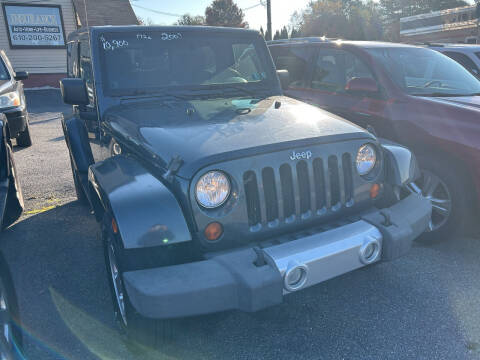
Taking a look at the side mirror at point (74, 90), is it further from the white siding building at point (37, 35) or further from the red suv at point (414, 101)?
the white siding building at point (37, 35)

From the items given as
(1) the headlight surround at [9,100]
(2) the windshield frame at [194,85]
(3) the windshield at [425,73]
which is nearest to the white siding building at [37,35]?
(1) the headlight surround at [9,100]

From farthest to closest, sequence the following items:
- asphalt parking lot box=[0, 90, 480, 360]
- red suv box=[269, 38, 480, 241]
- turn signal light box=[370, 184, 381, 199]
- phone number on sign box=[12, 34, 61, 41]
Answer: phone number on sign box=[12, 34, 61, 41] → red suv box=[269, 38, 480, 241] → turn signal light box=[370, 184, 381, 199] → asphalt parking lot box=[0, 90, 480, 360]

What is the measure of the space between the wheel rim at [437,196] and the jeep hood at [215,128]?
1365 millimetres

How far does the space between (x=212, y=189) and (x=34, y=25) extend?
20657 millimetres

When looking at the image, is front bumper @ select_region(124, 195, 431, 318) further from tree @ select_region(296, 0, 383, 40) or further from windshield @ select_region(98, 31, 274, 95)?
tree @ select_region(296, 0, 383, 40)

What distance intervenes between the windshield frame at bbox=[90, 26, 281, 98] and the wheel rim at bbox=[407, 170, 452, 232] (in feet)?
5.09

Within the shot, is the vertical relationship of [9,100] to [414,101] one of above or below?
below

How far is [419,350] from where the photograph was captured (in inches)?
95.7

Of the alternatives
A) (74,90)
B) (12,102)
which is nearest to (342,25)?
(12,102)

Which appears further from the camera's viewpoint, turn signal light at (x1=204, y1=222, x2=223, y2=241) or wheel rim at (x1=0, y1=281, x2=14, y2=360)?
turn signal light at (x1=204, y1=222, x2=223, y2=241)

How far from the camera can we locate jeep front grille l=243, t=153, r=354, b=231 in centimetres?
220

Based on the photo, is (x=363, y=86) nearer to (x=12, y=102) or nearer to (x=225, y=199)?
(x=225, y=199)

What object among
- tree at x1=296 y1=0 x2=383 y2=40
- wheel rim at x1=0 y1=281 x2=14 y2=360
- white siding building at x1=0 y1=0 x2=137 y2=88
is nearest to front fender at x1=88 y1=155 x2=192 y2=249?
wheel rim at x1=0 y1=281 x2=14 y2=360

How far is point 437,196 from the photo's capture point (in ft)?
12.0
